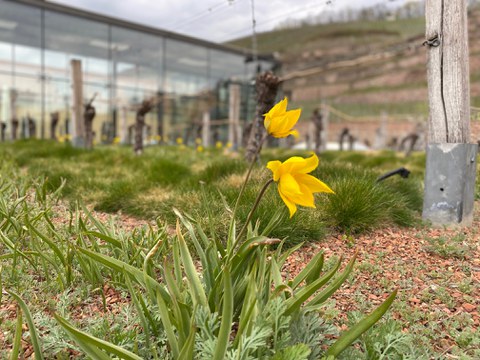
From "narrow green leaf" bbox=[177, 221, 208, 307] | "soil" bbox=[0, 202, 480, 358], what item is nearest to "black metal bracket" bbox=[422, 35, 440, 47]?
"soil" bbox=[0, 202, 480, 358]

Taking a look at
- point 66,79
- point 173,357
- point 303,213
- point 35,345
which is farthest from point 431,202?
point 66,79

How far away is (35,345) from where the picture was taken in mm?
1479

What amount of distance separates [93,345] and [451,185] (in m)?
2.87

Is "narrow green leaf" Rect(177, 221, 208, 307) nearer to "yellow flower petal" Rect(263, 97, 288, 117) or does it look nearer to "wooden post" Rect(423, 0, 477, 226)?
"yellow flower petal" Rect(263, 97, 288, 117)

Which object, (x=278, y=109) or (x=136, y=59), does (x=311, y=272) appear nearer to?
(x=278, y=109)

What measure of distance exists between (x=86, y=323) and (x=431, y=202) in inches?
106

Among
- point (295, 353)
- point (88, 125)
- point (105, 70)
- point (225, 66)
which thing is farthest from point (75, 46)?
point (295, 353)

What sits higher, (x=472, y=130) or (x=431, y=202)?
(x=472, y=130)

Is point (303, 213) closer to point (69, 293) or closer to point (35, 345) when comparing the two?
point (69, 293)

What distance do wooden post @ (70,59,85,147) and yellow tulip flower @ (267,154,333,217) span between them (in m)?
9.08

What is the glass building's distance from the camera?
18984 mm

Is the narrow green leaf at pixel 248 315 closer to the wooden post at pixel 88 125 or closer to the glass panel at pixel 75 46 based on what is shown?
the wooden post at pixel 88 125

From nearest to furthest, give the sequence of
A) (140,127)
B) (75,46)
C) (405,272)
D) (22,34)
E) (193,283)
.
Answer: (193,283)
(405,272)
(140,127)
(22,34)
(75,46)

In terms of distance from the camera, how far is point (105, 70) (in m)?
21.9
